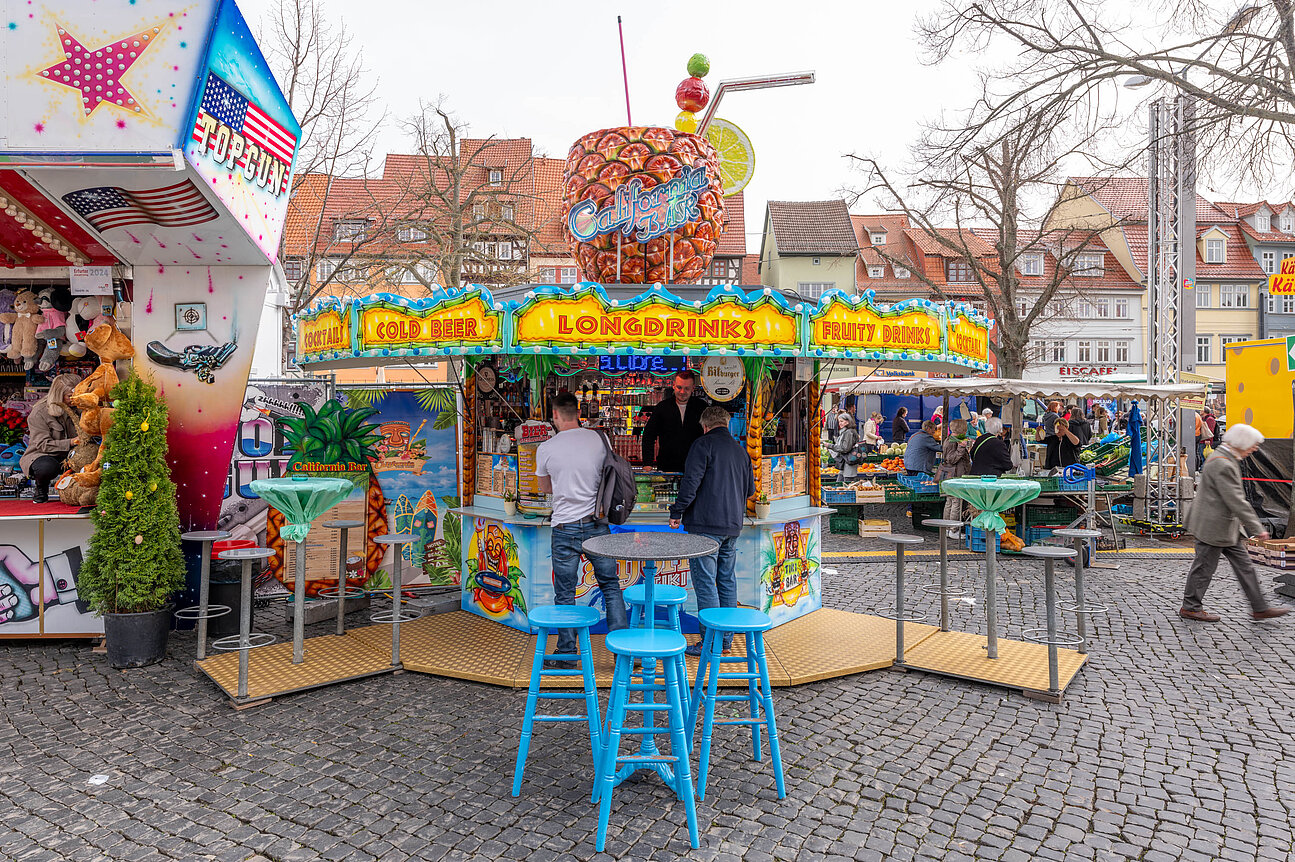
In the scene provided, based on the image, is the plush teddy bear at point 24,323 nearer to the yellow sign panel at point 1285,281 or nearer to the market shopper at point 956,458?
the market shopper at point 956,458

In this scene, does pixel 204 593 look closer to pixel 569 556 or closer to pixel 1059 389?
pixel 569 556

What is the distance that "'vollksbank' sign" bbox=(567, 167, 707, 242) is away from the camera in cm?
695

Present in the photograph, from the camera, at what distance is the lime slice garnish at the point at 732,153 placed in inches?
314

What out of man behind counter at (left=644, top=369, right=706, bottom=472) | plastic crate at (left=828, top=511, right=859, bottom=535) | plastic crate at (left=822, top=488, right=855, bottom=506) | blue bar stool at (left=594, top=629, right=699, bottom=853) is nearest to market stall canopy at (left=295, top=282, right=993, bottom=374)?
man behind counter at (left=644, top=369, right=706, bottom=472)

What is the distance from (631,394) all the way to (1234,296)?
4017 centimetres

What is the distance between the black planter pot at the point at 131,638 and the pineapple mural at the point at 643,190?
4708 millimetres

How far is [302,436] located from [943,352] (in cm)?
601

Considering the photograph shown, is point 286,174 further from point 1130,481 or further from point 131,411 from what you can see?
point 1130,481

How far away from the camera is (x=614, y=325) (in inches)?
213

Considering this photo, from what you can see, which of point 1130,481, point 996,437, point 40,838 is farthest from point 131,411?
point 1130,481

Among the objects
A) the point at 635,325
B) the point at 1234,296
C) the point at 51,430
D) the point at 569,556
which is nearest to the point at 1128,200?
the point at 1234,296

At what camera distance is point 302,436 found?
299 inches

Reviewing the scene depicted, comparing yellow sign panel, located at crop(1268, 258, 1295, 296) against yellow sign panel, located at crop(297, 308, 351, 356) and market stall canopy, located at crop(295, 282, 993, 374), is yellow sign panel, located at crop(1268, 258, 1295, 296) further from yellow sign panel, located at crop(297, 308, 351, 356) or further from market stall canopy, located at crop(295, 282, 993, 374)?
yellow sign panel, located at crop(297, 308, 351, 356)

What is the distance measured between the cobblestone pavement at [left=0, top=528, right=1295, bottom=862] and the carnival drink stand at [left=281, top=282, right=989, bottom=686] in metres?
0.83
